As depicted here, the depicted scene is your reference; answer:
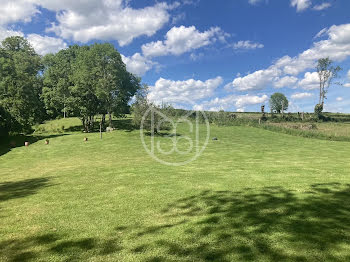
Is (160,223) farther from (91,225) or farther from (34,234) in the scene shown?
(34,234)

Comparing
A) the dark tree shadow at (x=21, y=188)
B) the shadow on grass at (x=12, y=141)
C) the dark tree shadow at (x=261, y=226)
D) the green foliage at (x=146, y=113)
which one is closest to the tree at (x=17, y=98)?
the shadow on grass at (x=12, y=141)

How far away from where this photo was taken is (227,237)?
228 inches

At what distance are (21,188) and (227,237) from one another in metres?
11.9

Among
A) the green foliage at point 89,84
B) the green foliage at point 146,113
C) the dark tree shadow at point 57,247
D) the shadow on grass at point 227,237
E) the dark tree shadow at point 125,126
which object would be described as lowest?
the dark tree shadow at point 57,247

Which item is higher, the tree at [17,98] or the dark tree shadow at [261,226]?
the tree at [17,98]

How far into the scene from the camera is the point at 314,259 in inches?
190

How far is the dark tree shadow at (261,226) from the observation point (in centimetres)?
511

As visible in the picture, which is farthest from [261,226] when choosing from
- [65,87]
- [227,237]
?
[65,87]

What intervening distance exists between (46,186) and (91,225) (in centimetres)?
690

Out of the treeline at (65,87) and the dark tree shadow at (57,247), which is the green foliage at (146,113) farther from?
the dark tree shadow at (57,247)

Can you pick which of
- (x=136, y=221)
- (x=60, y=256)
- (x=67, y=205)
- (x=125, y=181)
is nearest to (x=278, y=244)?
(x=136, y=221)

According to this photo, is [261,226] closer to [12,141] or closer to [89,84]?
[12,141]

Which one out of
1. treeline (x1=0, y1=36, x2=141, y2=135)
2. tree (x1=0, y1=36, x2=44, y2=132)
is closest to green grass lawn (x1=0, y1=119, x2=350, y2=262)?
tree (x1=0, y1=36, x2=44, y2=132)

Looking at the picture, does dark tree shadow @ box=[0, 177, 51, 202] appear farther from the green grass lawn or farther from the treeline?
the treeline
